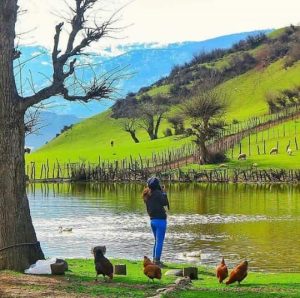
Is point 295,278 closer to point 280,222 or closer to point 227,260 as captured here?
point 227,260

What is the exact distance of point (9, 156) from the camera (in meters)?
20.5

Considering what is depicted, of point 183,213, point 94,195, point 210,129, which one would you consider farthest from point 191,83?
point 183,213

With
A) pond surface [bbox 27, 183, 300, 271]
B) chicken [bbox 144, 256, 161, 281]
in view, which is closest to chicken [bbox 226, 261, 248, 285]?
chicken [bbox 144, 256, 161, 281]

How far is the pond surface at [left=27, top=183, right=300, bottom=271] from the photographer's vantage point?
100 ft

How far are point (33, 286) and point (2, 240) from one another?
10.6ft

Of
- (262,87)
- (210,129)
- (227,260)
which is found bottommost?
(227,260)

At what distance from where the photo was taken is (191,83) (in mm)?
162125

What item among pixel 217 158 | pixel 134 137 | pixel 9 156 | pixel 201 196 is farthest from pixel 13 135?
pixel 134 137

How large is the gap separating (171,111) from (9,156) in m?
127

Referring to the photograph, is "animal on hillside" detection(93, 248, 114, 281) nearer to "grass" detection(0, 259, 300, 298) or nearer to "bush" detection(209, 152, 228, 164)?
"grass" detection(0, 259, 300, 298)

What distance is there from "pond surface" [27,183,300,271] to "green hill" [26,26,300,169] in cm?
4845

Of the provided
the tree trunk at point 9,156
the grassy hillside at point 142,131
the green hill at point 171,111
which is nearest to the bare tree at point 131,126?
the green hill at point 171,111

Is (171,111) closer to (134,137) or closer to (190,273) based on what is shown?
(134,137)

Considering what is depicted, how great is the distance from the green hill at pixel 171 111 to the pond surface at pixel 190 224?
159 feet
